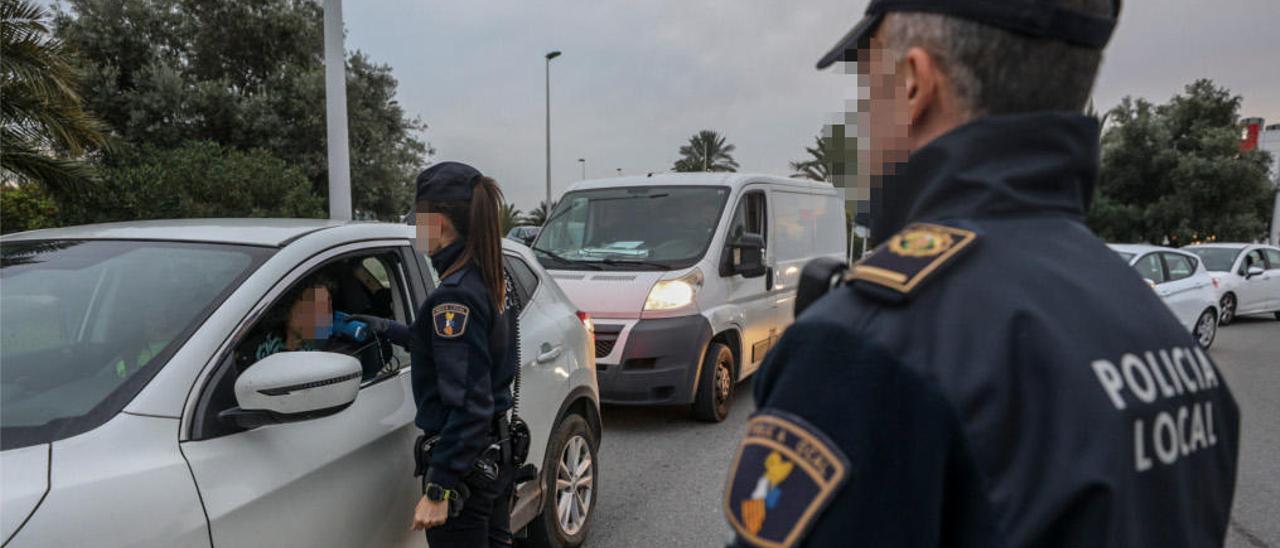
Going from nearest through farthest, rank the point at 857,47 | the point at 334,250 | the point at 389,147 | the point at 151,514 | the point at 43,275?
the point at 857,47, the point at 151,514, the point at 43,275, the point at 334,250, the point at 389,147

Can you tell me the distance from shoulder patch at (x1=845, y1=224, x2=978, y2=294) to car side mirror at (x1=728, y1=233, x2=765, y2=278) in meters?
5.36

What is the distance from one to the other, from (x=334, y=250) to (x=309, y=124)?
1549 centimetres

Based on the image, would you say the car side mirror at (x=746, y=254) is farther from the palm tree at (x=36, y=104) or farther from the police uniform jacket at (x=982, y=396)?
the palm tree at (x=36, y=104)

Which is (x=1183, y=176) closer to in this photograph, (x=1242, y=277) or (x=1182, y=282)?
(x=1242, y=277)

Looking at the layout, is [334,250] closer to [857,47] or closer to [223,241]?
[223,241]

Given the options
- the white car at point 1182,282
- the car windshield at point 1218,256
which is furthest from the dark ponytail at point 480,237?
the car windshield at point 1218,256

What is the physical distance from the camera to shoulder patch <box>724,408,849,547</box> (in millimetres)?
786

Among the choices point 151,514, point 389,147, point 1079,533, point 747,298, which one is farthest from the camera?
point 389,147

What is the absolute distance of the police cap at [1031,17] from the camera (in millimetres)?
896

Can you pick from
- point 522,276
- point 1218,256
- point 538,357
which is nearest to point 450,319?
point 538,357

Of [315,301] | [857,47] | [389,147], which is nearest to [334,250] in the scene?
[315,301]

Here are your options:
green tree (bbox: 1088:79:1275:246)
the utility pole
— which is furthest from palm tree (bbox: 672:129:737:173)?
the utility pole

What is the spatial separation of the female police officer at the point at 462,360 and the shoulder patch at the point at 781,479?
153 cm

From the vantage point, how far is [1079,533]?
789 millimetres
